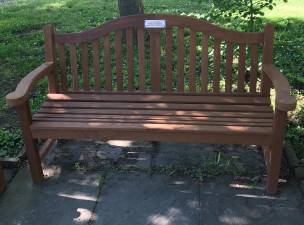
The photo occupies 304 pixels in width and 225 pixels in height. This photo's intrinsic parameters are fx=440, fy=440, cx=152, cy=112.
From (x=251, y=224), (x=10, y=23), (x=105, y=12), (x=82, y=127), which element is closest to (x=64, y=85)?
(x=82, y=127)

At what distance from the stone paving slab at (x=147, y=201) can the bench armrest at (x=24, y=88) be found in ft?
3.45

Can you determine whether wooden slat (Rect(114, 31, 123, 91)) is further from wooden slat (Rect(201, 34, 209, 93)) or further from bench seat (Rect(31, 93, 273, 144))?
wooden slat (Rect(201, 34, 209, 93))

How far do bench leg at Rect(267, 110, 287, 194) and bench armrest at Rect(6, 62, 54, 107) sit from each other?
79.0 inches

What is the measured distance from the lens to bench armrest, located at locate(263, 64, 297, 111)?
318cm

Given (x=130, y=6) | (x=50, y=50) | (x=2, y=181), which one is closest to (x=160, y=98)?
(x=50, y=50)

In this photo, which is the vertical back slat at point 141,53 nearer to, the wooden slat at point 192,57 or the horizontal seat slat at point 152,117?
the wooden slat at point 192,57

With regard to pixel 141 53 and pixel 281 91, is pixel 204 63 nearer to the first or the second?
pixel 141 53

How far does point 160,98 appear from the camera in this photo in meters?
4.19

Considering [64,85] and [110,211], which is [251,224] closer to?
[110,211]

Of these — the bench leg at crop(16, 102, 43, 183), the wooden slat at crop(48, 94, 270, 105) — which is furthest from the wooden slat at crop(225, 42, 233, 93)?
the bench leg at crop(16, 102, 43, 183)

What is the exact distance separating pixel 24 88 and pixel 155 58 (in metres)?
1.27

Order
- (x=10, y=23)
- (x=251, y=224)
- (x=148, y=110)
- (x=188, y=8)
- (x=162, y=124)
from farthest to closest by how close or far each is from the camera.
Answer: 1. (x=188, y=8)
2. (x=10, y=23)
3. (x=148, y=110)
4. (x=162, y=124)
5. (x=251, y=224)

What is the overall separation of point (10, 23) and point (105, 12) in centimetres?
198

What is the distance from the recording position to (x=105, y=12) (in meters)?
9.22
